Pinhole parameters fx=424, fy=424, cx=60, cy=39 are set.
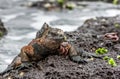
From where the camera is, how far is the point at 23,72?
22.9 ft

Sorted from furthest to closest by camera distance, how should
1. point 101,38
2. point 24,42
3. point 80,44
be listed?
point 24,42
point 101,38
point 80,44

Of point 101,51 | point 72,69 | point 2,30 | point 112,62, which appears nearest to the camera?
point 72,69

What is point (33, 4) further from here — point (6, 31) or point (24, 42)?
point (24, 42)

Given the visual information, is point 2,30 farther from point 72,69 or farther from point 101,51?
point 72,69

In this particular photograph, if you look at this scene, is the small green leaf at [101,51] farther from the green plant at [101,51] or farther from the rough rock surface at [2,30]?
the rough rock surface at [2,30]

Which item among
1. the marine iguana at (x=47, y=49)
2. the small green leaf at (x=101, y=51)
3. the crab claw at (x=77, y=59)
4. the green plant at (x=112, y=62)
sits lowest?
the green plant at (x=112, y=62)

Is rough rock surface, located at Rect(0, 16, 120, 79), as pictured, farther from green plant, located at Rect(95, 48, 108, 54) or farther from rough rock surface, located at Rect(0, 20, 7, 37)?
rough rock surface, located at Rect(0, 20, 7, 37)

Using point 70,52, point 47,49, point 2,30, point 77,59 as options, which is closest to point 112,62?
point 77,59

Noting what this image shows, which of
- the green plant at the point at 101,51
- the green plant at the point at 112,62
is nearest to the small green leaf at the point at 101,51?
the green plant at the point at 101,51

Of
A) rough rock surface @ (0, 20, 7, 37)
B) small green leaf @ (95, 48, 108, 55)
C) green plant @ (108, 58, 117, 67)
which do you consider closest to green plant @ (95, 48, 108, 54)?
small green leaf @ (95, 48, 108, 55)

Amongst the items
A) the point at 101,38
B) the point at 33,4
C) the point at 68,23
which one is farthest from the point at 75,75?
the point at 33,4

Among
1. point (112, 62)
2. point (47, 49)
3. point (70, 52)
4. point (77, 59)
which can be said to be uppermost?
point (47, 49)

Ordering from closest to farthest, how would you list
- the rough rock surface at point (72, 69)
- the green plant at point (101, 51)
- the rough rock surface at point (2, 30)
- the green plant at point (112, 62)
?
the rough rock surface at point (72, 69), the green plant at point (112, 62), the green plant at point (101, 51), the rough rock surface at point (2, 30)

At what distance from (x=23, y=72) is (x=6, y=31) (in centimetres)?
502
